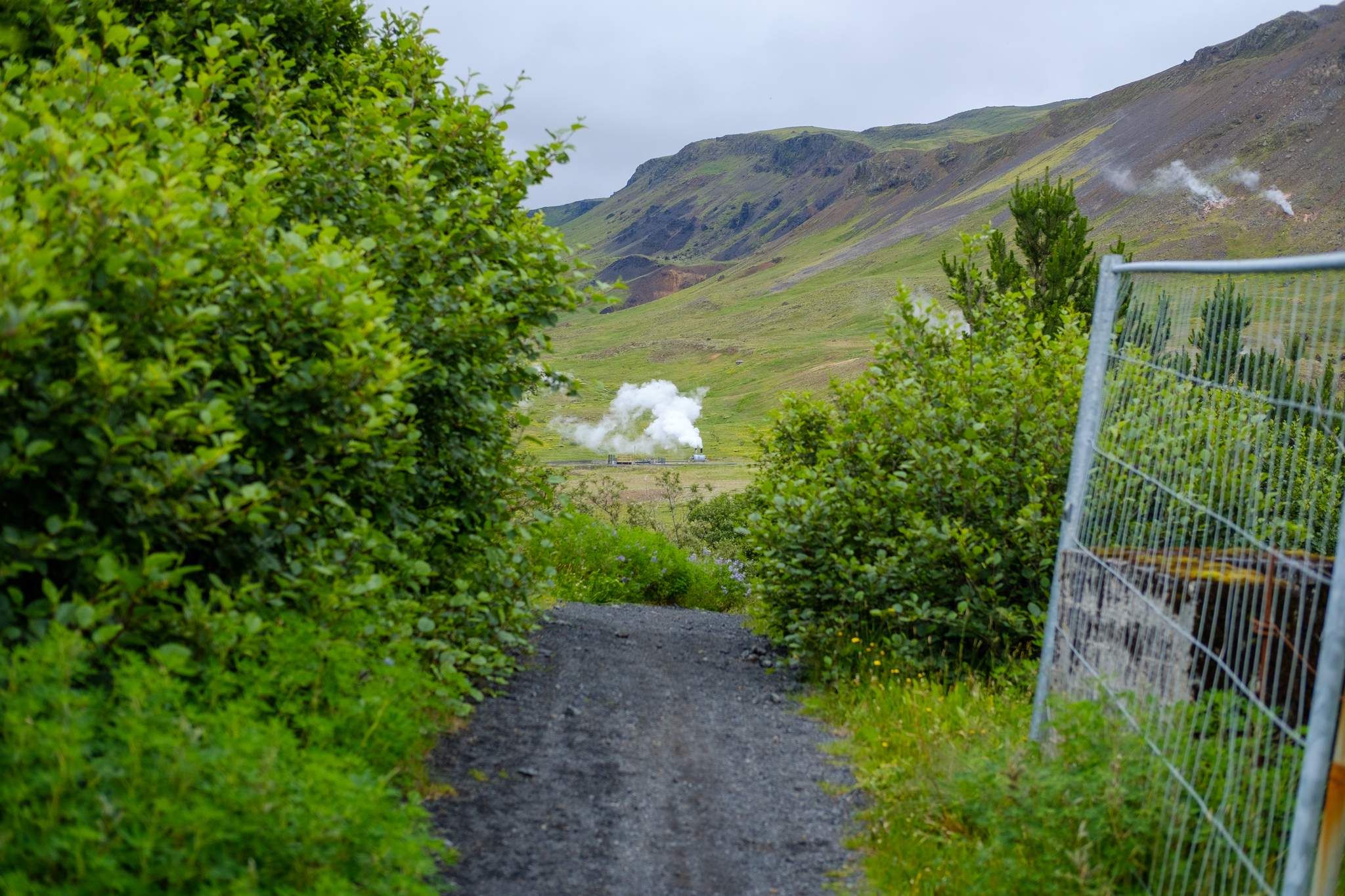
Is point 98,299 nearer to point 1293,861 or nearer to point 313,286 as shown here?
point 313,286

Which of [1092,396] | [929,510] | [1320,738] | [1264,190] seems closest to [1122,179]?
[1264,190]

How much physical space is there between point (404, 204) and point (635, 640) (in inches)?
203

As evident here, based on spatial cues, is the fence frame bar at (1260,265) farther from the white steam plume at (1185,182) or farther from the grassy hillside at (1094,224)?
the white steam plume at (1185,182)

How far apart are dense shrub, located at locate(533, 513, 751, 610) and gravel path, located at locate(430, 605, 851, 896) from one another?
4914 mm

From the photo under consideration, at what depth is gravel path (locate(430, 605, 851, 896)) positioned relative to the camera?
14.5 ft

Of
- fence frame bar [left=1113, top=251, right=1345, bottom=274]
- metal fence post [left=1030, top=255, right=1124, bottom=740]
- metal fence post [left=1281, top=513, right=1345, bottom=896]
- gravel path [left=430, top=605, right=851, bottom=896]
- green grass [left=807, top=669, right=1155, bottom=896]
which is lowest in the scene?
gravel path [left=430, top=605, right=851, bottom=896]

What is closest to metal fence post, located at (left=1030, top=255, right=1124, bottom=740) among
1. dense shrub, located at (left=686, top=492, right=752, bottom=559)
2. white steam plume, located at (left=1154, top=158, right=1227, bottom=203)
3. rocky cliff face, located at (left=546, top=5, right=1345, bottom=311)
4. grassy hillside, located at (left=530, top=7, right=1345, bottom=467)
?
dense shrub, located at (left=686, top=492, right=752, bottom=559)

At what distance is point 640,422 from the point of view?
312ft

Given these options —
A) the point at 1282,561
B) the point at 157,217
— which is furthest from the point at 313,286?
the point at 1282,561

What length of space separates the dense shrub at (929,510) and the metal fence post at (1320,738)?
4.45 m

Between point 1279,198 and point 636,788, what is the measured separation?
445 feet

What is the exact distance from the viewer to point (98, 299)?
3.40 metres

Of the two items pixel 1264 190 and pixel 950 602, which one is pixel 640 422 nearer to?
pixel 1264 190

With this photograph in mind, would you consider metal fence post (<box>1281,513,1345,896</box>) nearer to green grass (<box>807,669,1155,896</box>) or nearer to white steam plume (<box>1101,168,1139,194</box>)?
green grass (<box>807,669,1155,896</box>)
